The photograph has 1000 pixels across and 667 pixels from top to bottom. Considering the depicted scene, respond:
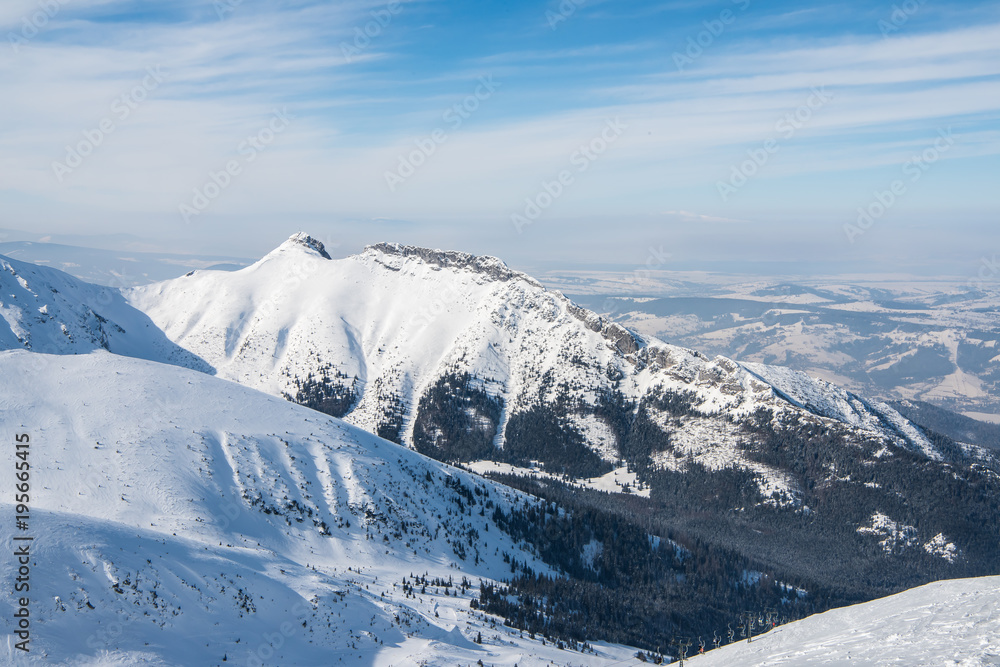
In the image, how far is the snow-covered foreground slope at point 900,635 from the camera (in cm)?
4769

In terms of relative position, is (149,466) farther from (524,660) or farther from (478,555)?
(524,660)

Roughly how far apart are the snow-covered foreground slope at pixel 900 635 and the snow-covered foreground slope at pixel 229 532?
38.1 metres

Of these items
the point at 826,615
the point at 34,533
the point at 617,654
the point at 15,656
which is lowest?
the point at 617,654

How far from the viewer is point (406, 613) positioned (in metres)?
93.5

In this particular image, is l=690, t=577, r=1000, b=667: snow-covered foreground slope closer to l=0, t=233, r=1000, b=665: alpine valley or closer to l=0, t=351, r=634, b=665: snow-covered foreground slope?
l=0, t=233, r=1000, b=665: alpine valley

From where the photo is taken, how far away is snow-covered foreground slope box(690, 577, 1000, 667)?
156 feet

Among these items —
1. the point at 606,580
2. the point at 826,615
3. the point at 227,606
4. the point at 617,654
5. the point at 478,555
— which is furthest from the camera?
the point at 606,580

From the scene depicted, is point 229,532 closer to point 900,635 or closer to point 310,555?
point 310,555

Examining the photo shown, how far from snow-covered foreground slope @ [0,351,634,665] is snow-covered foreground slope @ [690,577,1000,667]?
3811 cm

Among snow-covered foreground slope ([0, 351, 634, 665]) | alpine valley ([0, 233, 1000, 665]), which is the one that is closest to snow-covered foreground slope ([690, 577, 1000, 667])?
alpine valley ([0, 233, 1000, 665])

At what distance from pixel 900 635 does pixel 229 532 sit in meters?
106

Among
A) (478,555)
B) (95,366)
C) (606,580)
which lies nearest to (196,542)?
(478,555)

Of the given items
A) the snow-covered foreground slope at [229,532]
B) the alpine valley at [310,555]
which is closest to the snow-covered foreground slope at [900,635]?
the alpine valley at [310,555]

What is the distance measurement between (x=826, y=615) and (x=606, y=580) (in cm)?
8930
